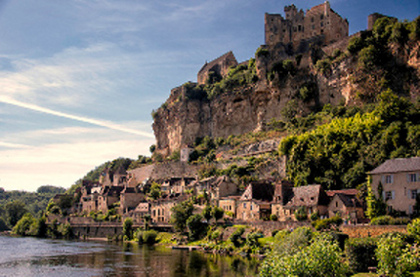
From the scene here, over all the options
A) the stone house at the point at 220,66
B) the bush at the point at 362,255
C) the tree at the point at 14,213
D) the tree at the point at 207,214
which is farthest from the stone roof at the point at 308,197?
the tree at the point at 14,213

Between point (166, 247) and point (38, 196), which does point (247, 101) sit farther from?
point (38, 196)

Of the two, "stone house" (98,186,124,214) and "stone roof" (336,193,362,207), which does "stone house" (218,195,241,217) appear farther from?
"stone house" (98,186,124,214)

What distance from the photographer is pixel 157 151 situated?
11544 centimetres

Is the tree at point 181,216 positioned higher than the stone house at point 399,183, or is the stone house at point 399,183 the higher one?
the stone house at point 399,183

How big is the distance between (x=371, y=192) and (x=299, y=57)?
4521cm

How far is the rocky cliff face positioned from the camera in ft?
236

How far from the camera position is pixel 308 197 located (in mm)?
50500

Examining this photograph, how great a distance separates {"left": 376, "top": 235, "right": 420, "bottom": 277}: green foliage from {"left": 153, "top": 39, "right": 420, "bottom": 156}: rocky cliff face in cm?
4172

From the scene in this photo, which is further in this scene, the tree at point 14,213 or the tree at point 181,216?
the tree at point 14,213

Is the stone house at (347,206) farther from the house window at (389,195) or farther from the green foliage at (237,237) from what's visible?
the green foliage at (237,237)

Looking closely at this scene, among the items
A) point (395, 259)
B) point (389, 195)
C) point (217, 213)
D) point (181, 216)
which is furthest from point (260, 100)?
point (395, 259)

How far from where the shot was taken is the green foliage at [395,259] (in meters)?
24.2

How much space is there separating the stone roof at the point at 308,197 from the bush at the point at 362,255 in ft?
56.8

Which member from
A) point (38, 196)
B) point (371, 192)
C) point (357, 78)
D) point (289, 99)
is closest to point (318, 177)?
point (371, 192)
